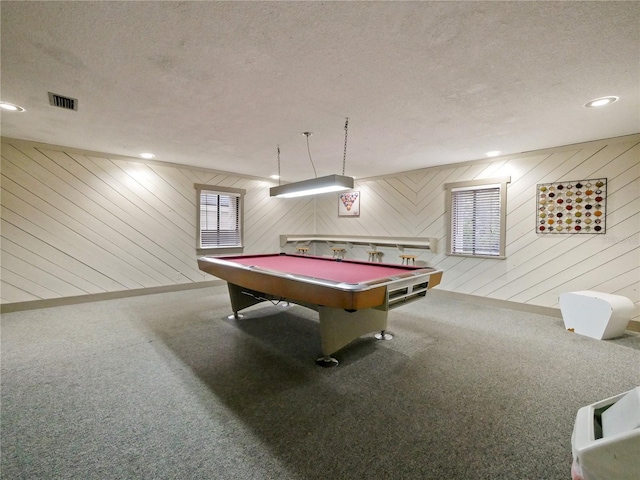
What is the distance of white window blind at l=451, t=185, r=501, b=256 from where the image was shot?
4.49 meters

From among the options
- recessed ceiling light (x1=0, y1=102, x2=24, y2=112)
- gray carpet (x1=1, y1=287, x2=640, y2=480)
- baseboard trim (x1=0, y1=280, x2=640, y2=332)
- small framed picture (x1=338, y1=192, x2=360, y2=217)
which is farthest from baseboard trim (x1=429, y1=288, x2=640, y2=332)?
recessed ceiling light (x1=0, y1=102, x2=24, y2=112)

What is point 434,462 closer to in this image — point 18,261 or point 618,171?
point 618,171

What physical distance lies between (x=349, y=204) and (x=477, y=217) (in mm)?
2895

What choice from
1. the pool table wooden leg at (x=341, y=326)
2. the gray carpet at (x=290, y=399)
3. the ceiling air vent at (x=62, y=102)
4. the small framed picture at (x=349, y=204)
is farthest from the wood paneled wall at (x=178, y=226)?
the pool table wooden leg at (x=341, y=326)

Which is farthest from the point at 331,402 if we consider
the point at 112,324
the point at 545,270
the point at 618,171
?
the point at 618,171

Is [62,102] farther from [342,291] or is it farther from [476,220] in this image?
[476,220]

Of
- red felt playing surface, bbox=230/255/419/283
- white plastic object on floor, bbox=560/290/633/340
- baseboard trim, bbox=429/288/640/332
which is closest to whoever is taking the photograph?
red felt playing surface, bbox=230/255/419/283

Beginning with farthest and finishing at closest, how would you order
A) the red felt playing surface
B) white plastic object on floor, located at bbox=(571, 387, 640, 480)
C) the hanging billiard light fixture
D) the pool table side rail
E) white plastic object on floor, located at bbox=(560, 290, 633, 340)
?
white plastic object on floor, located at bbox=(560, 290, 633, 340) → the hanging billiard light fixture → the red felt playing surface → the pool table side rail → white plastic object on floor, located at bbox=(571, 387, 640, 480)

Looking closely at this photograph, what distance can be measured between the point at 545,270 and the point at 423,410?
11.3 feet

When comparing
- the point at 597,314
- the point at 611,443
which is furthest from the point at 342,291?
the point at 597,314

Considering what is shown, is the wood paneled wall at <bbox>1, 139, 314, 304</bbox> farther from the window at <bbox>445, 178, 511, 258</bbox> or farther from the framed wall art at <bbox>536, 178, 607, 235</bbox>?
the framed wall art at <bbox>536, 178, 607, 235</bbox>

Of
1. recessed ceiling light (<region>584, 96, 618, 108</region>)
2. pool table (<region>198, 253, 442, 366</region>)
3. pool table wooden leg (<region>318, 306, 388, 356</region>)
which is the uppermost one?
recessed ceiling light (<region>584, 96, 618, 108</region>)

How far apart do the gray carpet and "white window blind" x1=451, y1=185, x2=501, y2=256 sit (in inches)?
62.3

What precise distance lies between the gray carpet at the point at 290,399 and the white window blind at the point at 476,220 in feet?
5.19
